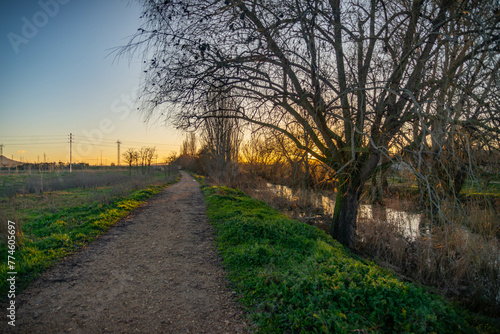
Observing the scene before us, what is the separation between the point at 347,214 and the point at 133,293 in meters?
6.05

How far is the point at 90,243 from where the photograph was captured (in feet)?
19.6

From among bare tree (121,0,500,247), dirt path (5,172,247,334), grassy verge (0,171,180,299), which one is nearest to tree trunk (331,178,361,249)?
bare tree (121,0,500,247)

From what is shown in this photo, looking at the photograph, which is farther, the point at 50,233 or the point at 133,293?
the point at 50,233

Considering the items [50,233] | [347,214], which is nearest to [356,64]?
[347,214]

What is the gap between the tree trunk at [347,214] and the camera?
757 cm

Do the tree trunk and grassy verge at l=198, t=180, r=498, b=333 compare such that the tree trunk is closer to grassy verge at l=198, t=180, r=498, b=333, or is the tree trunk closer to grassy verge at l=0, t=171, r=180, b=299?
grassy verge at l=198, t=180, r=498, b=333

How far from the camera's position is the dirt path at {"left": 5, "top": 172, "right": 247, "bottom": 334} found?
10.3 ft

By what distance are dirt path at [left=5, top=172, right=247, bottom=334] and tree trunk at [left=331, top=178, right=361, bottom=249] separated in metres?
4.02

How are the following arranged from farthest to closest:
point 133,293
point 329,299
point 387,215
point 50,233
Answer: point 387,215 < point 50,233 < point 133,293 < point 329,299

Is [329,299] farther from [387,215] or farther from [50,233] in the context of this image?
[387,215]

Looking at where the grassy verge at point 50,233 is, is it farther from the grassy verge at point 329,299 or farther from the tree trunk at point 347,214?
the tree trunk at point 347,214

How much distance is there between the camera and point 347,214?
7695 mm

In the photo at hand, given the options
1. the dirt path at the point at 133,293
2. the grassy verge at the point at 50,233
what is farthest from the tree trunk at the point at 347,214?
the grassy verge at the point at 50,233

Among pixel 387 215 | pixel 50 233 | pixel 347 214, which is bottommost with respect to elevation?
pixel 387 215
